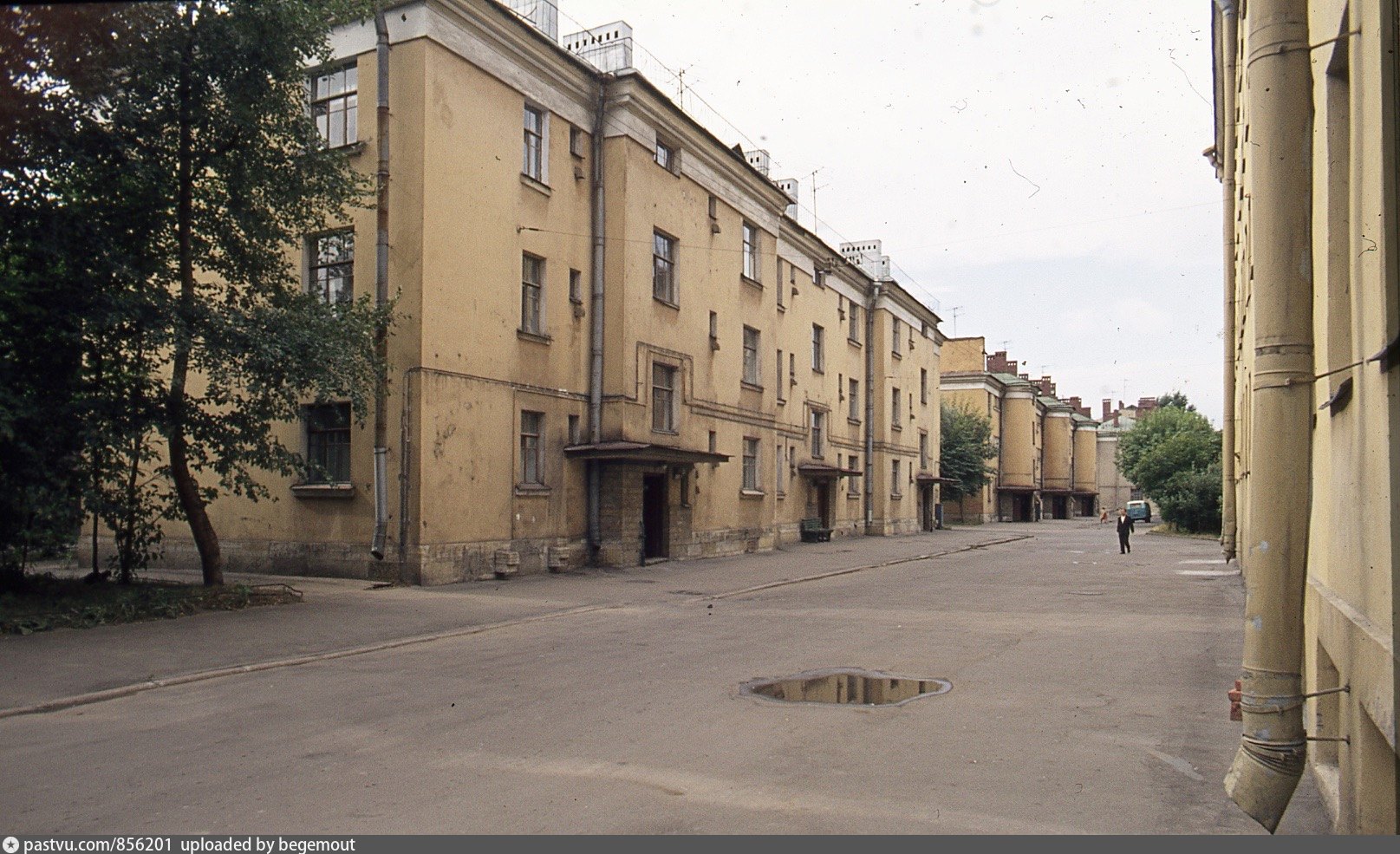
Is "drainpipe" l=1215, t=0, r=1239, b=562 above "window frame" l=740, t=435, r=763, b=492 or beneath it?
above

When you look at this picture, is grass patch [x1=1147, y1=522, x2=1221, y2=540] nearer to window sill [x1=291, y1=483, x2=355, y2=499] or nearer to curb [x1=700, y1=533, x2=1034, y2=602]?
curb [x1=700, y1=533, x2=1034, y2=602]

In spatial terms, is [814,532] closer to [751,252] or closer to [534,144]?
[751,252]

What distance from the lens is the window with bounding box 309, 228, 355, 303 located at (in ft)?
64.4

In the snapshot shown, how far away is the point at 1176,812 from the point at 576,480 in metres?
18.2

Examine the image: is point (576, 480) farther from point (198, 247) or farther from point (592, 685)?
point (592, 685)

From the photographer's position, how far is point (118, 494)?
1492cm

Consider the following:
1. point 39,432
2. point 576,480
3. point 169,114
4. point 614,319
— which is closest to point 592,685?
point 39,432

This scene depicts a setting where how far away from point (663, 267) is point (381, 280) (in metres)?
9.31

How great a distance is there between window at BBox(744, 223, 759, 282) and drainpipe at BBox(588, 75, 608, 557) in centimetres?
838

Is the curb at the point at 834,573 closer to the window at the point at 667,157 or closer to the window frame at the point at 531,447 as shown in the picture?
the window frame at the point at 531,447

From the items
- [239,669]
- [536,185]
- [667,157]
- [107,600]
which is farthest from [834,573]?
[239,669]

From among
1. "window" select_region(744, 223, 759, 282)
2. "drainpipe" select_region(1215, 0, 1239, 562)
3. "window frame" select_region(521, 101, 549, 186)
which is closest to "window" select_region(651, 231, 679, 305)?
"window frame" select_region(521, 101, 549, 186)

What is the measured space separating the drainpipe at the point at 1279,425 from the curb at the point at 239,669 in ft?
29.0

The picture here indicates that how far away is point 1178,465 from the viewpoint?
2344 inches
